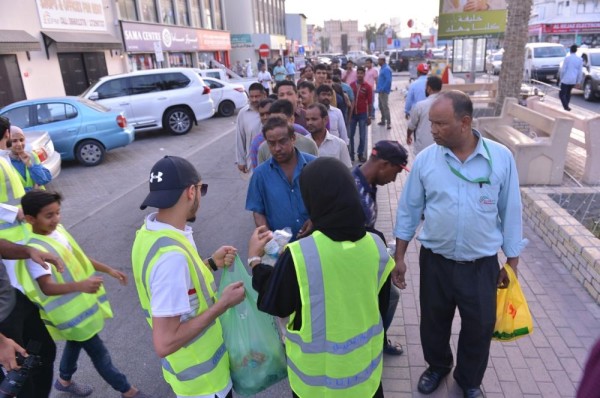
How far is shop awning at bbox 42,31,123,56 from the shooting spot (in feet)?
52.2

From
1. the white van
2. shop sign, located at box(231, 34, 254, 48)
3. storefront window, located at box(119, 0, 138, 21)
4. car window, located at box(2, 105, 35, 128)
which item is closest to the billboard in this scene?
the white van

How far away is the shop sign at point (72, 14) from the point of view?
52.5ft

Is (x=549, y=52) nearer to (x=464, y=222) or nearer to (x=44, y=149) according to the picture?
(x=44, y=149)

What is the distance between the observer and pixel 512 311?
107 inches

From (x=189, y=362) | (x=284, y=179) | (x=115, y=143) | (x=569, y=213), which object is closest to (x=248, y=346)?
(x=189, y=362)

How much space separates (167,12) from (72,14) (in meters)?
11.5

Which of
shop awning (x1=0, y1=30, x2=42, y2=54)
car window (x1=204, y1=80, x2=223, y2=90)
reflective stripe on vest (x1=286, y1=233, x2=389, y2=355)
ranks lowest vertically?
reflective stripe on vest (x1=286, y1=233, x2=389, y2=355)

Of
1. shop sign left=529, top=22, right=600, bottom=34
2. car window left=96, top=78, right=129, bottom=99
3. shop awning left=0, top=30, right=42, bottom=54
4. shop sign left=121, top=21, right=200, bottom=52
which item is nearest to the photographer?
car window left=96, top=78, right=129, bottom=99

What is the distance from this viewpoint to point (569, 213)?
5.21 meters

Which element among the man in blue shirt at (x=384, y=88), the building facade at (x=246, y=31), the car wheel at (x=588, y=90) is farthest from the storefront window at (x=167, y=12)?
the car wheel at (x=588, y=90)

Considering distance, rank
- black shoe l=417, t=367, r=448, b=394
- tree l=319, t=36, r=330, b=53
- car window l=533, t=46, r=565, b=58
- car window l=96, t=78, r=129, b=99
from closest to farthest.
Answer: black shoe l=417, t=367, r=448, b=394 < car window l=96, t=78, r=129, b=99 < car window l=533, t=46, r=565, b=58 < tree l=319, t=36, r=330, b=53

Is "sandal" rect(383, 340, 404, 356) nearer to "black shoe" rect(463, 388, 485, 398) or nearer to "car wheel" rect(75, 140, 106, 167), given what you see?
"black shoe" rect(463, 388, 485, 398)

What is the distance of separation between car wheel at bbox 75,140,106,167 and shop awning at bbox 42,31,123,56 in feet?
26.6

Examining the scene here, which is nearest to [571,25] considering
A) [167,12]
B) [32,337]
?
[167,12]
